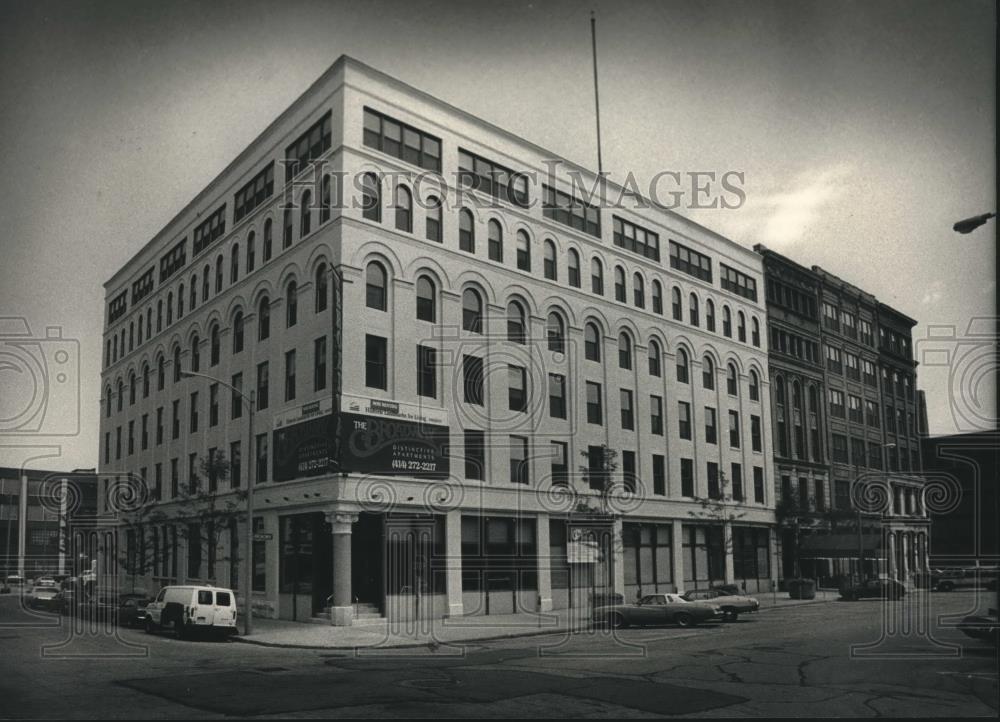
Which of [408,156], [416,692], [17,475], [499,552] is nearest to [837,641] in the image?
[416,692]

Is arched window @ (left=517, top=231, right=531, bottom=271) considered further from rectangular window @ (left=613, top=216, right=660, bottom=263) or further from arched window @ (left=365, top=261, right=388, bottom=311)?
arched window @ (left=365, top=261, right=388, bottom=311)

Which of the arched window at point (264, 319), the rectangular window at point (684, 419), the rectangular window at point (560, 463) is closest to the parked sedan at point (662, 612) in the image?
the rectangular window at point (560, 463)

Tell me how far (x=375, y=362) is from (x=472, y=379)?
484 centimetres

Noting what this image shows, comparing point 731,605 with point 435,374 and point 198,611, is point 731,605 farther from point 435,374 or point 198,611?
point 198,611

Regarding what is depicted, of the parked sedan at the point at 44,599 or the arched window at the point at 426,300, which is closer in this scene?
the arched window at the point at 426,300

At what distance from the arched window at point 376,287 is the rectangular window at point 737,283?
24036 mm

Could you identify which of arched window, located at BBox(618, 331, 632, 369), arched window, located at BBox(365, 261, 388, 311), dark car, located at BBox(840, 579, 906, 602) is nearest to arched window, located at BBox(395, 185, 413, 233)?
arched window, located at BBox(365, 261, 388, 311)

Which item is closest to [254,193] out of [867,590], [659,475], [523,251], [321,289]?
[321,289]

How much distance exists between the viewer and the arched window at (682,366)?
4875cm

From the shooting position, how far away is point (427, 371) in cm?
3647

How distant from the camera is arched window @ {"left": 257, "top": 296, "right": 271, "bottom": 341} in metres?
39.6

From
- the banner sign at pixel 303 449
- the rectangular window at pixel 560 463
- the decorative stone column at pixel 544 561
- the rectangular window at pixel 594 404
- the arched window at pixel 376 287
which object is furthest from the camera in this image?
the rectangular window at pixel 594 404

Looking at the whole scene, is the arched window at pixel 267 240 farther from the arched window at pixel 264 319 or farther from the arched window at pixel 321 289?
the arched window at pixel 321 289

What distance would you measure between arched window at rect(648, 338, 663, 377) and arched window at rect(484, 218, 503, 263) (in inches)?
442
